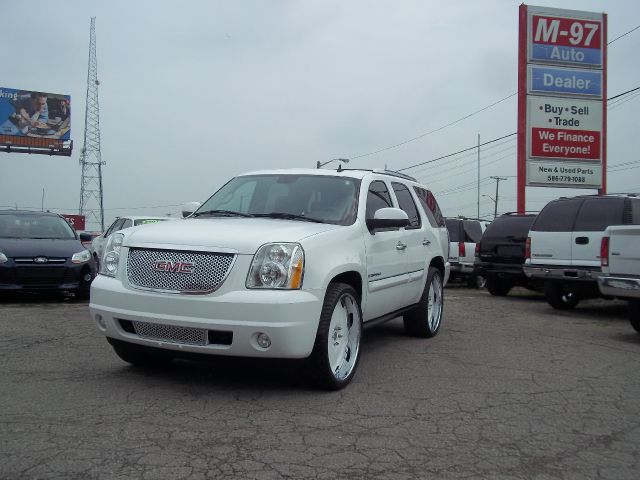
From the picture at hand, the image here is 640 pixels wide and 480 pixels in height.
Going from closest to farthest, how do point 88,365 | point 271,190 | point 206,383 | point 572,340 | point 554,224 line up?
1. point 206,383
2. point 88,365
3. point 271,190
4. point 572,340
5. point 554,224

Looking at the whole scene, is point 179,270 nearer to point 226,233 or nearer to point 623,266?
point 226,233

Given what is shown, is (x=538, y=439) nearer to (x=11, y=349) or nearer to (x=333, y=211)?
(x=333, y=211)

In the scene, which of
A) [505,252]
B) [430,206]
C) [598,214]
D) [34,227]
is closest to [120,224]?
[34,227]

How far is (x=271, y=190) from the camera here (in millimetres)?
6262

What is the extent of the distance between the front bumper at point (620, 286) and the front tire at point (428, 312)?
6.61 ft

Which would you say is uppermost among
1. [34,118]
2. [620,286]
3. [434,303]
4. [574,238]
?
[34,118]

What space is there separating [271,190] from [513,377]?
283 centimetres

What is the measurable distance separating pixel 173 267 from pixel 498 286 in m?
10.2

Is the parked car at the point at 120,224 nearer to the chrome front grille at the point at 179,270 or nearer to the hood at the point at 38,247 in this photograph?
the hood at the point at 38,247

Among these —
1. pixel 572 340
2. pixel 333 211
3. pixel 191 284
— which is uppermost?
pixel 333 211

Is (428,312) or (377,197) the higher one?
(377,197)

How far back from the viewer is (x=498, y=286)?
13727 millimetres

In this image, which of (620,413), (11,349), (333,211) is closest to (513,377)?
(620,413)

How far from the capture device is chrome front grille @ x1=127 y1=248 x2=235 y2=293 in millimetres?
4715
